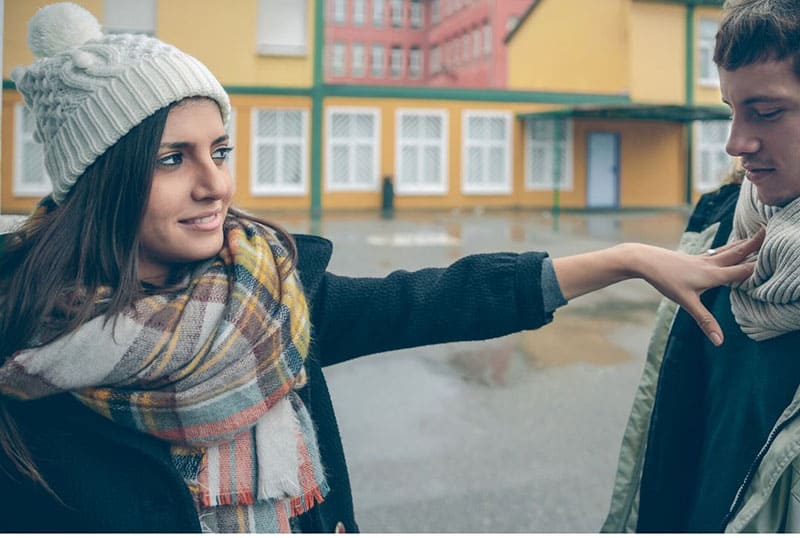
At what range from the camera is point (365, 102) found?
1920 centimetres

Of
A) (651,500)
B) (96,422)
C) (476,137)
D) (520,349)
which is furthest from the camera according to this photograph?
(476,137)

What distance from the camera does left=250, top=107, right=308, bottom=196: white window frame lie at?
60.6 ft

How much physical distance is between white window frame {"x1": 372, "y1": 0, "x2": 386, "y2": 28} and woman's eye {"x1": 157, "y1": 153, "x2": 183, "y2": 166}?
56538 millimetres

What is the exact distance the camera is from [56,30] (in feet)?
4.49

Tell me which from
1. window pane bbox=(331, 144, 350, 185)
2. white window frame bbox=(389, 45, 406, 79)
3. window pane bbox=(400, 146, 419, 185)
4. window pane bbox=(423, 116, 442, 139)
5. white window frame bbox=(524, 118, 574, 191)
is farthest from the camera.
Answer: white window frame bbox=(389, 45, 406, 79)

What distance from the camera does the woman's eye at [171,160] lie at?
1.33m

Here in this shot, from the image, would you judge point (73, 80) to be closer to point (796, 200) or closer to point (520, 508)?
point (796, 200)

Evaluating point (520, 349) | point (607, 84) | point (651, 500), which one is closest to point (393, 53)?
point (607, 84)

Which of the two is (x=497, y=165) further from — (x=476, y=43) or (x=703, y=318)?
(x=476, y=43)

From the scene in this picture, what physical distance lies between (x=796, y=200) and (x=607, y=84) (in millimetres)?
20937

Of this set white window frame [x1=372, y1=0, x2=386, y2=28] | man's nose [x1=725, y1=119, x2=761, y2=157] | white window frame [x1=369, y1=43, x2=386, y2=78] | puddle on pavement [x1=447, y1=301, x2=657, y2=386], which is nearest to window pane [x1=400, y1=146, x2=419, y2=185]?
puddle on pavement [x1=447, y1=301, x2=657, y2=386]

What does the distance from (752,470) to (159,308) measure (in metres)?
1.03

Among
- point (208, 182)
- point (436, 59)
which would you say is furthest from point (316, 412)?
point (436, 59)

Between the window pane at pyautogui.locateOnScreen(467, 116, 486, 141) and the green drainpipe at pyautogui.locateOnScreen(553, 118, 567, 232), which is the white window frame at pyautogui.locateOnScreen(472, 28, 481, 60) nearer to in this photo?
the green drainpipe at pyautogui.locateOnScreen(553, 118, 567, 232)
